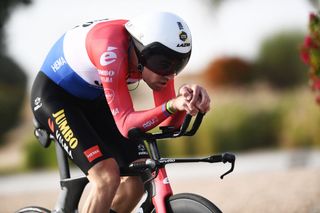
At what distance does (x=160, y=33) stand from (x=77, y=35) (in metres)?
0.81

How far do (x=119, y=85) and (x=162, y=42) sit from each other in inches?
13.0

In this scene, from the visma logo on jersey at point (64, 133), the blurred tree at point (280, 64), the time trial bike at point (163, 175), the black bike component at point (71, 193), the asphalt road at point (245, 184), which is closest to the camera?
the time trial bike at point (163, 175)

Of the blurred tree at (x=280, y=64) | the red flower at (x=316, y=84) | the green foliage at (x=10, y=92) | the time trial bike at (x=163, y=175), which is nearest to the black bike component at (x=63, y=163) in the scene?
the time trial bike at (x=163, y=175)

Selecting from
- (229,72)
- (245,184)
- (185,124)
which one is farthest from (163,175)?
(229,72)

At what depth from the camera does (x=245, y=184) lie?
10469 mm

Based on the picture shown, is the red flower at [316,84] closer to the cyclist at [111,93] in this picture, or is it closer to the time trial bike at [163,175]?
the cyclist at [111,93]

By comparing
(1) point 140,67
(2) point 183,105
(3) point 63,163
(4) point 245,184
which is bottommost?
(4) point 245,184

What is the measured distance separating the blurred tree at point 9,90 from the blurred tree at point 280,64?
6025 mm

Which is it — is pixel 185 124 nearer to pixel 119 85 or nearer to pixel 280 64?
pixel 119 85

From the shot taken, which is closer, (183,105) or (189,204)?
(183,105)

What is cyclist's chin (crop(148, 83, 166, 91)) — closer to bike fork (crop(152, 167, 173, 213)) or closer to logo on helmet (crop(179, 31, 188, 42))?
logo on helmet (crop(179, 31, 188, 42))

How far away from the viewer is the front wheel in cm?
441

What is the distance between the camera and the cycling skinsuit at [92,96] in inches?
177

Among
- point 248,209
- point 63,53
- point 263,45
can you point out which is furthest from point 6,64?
point 63,53
